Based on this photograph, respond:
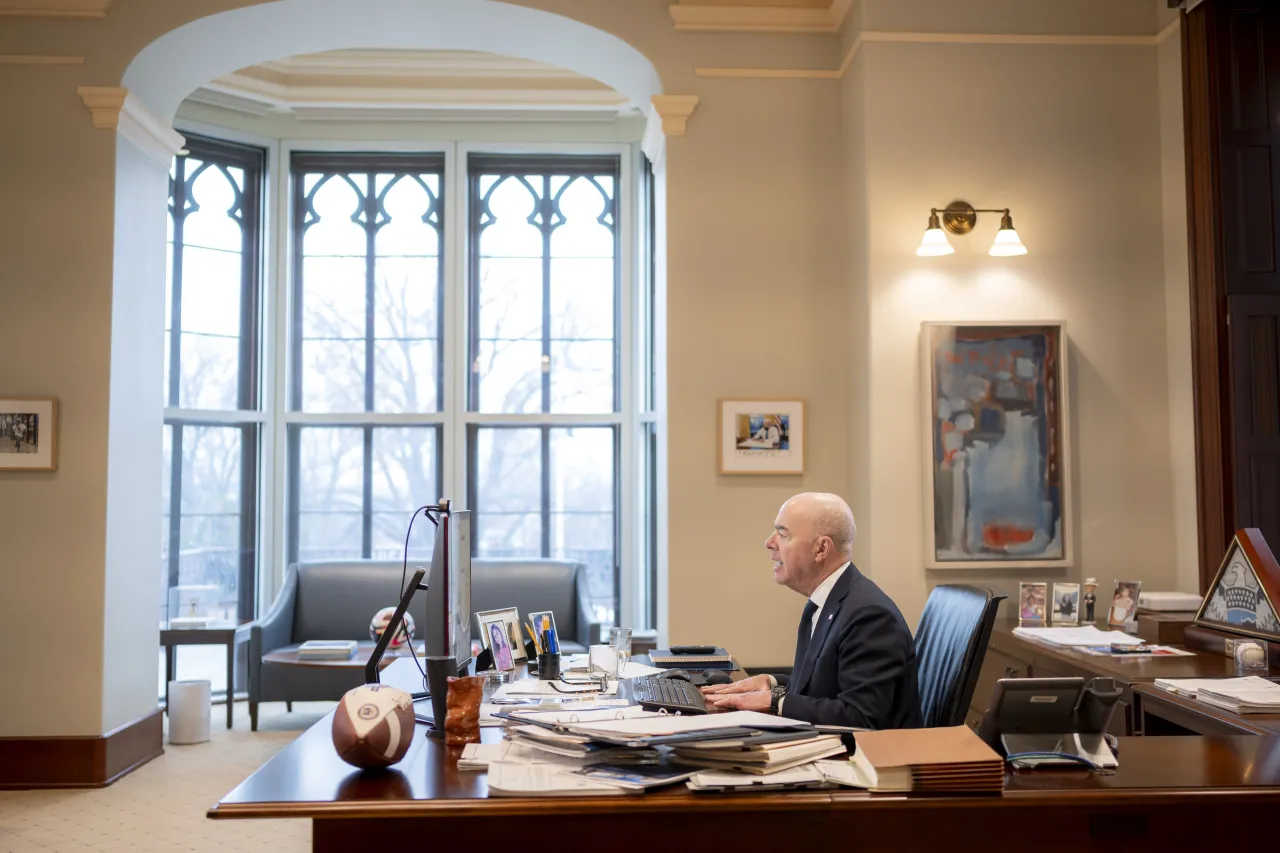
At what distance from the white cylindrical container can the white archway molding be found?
3119mm

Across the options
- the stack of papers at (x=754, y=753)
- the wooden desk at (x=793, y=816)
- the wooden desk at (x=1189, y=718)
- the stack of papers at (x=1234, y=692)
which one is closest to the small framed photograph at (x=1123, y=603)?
the wooden desk at (x=1189, y=718)

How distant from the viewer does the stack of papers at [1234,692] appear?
2885mm

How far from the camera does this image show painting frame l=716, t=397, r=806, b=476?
5.30 m

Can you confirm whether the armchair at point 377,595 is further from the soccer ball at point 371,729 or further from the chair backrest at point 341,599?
the soccer ball at point 371,729

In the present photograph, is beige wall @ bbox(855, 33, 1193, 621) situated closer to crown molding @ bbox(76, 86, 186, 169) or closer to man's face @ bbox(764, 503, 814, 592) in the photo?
man's face @ bbox(764, 503, 814, 592)

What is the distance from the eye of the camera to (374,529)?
7.80m

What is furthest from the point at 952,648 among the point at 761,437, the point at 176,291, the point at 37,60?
the point at 176,291

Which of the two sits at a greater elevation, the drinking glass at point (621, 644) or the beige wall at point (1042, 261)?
the beige wall at point (1042, 261)

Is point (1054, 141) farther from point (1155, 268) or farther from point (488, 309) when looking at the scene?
point (488, 309)

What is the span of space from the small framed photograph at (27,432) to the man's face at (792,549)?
380 cm

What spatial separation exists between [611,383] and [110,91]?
12.4ft

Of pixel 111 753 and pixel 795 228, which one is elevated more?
pixel 795 228

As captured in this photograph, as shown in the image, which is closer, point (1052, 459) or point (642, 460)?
point (1052, 459)

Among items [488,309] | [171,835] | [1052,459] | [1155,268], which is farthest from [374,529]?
[1155,268]
